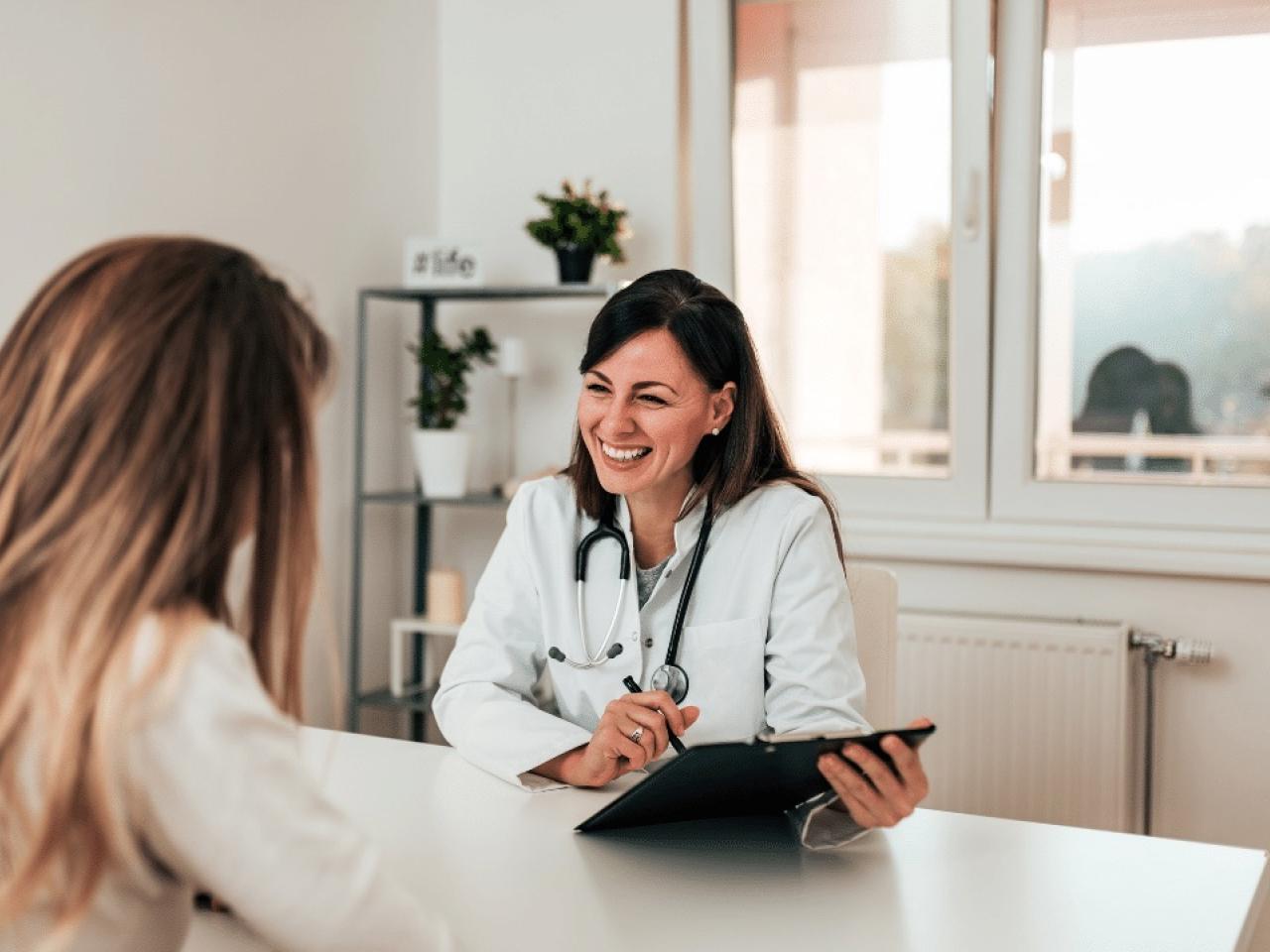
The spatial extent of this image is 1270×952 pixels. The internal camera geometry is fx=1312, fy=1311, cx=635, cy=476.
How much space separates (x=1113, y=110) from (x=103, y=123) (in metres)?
2.03

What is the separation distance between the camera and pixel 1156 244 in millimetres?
2764

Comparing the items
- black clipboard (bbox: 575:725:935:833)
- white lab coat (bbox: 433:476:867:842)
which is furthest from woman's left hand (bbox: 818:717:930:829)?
white lab coat (bbox: 433:476:867:842)

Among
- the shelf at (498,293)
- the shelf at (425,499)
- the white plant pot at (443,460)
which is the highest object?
the shelf at (498,293)

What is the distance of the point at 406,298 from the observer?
3201 millimetres

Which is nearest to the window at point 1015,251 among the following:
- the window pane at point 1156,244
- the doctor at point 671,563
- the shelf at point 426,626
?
the window pane at point 1156,244

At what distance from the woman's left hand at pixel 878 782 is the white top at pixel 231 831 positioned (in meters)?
0.50

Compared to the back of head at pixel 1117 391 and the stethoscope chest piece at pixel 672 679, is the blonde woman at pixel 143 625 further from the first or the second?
the back of head at pixel 1117 391

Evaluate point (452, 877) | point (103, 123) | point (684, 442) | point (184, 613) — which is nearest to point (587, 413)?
point (684, 442)

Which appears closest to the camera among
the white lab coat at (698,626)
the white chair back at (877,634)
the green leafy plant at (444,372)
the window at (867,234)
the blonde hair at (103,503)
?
the blonde hair at (103,503)

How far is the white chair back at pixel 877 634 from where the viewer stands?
1721 mm

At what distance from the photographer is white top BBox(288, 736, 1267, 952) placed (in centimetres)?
104

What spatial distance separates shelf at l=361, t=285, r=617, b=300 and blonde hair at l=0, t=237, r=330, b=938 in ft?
7.16

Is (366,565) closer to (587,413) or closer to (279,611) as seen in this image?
(587,413)

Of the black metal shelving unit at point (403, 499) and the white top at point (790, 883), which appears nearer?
the white top at point (790, 883)
